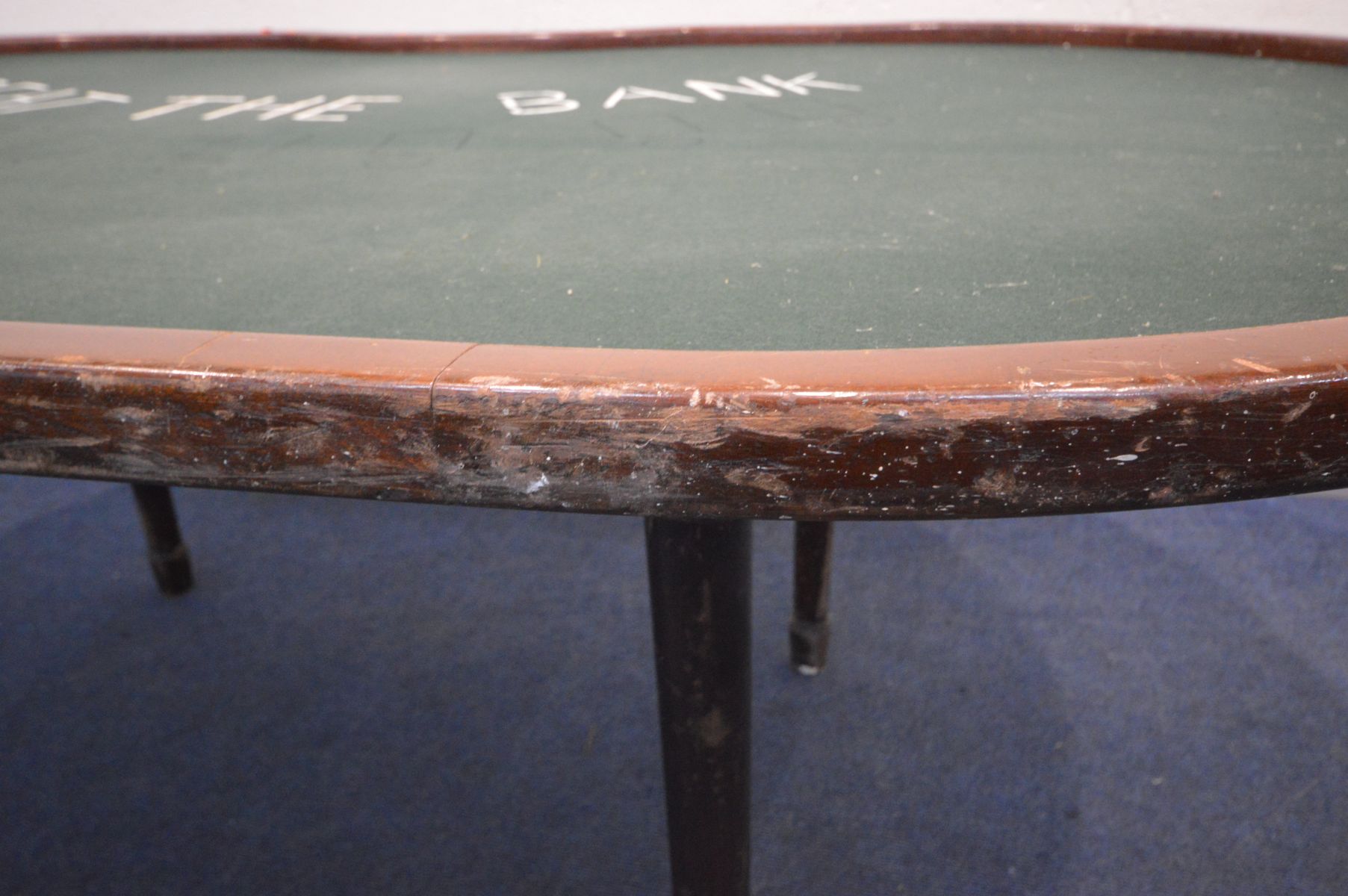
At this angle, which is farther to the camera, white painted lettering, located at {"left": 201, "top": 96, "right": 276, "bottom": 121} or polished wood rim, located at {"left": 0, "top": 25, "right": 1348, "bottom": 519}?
white painted lettering, located at {"left": 201, "top": 96, "right": 276, "bottom": 121}

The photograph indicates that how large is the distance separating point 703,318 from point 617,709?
Answer: 3.17 ft

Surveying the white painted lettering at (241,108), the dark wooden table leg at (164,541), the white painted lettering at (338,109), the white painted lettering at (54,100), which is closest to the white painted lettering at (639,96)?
the white painted lettering at (338,109)

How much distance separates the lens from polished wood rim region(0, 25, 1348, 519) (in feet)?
1.40

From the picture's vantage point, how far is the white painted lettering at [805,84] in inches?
58.5

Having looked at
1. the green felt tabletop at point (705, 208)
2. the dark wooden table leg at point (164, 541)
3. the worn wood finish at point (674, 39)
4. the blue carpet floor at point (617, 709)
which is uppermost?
the green felt tabletop at point (705, 208)

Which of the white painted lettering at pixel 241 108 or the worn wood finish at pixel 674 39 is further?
the worn wood finish at pixel 674 39

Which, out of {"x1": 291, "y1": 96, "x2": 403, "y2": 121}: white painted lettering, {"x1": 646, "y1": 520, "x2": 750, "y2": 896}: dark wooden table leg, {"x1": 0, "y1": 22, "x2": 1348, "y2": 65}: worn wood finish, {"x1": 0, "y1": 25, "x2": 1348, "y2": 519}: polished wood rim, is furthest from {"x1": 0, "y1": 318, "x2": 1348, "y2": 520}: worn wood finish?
{"x1": 0, "y1": 22, "x2": 1348, "y2": 65}: worn wood finish

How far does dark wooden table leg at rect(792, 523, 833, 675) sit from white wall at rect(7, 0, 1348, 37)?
4.61 feet

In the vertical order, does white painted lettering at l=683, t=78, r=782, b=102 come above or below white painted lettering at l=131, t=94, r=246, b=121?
below

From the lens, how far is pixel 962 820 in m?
1.24

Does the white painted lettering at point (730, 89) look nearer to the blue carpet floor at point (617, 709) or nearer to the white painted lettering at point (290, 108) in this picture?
the white painted lettering at point (290, 108)

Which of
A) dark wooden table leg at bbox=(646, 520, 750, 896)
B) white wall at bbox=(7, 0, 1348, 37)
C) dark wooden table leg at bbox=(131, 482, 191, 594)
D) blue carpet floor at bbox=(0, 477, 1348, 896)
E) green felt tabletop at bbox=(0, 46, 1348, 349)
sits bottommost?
blue carpet floor at bbox=(0, 477, 1348, 896)

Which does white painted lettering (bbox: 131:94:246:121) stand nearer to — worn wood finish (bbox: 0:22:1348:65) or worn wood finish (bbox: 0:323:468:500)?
worn wood finish (bbox: 0:22:1348:65)

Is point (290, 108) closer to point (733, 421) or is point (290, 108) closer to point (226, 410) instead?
point (226, 410)
